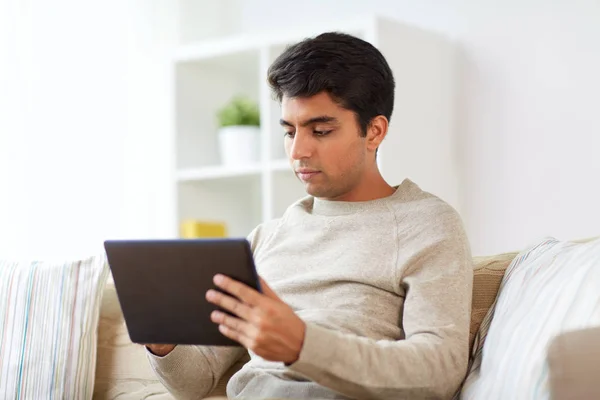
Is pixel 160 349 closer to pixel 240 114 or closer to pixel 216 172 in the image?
pixel 216 172

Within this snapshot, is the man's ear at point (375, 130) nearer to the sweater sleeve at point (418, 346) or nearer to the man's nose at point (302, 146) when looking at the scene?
the man's nose at point (302, 146)

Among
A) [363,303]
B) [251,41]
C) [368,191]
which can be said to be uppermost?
[251,41]

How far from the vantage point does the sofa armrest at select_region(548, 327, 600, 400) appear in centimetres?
99

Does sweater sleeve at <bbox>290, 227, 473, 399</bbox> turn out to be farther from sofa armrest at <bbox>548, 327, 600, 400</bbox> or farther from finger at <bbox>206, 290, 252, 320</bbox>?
sofa armrest at <bbox>548, 327, 600, 400</bbox>

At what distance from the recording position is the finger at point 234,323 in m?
1.28

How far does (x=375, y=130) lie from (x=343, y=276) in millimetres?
304

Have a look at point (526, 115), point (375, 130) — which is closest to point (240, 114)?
point (526, 115)

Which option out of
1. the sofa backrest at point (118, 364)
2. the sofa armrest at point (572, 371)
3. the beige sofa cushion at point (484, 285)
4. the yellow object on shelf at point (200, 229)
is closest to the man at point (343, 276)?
the beige sofa cushion at point (484, 285)

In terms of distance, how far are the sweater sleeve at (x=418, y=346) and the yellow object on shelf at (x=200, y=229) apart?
5.61ft

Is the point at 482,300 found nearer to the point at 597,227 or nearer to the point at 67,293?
the point at 67,293

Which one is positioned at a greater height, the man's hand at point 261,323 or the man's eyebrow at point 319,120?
the man's eyebrow at point 319,120

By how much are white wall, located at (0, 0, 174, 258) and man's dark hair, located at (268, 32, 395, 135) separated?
67.2 inches

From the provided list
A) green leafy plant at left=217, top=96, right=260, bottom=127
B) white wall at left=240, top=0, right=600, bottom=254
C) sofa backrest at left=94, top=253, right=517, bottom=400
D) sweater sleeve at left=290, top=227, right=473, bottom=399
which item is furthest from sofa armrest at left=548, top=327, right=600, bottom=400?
green leafy plant at left=217, top=96, right=260, bottom=127

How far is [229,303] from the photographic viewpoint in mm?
1299
